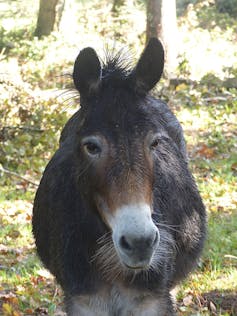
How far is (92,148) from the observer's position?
11.6 feet

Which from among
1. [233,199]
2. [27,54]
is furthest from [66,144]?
[27,54]

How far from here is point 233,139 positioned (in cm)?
1016

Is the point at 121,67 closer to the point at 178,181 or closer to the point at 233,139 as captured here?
the point at 178,181

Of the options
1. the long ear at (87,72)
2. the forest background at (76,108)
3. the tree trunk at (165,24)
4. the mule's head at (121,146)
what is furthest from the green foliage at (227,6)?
the long ear at (87,72)

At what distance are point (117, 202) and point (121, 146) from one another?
0.33 metres

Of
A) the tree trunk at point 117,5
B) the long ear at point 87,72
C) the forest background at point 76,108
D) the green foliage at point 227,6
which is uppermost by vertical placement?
the long ear at point 87,72

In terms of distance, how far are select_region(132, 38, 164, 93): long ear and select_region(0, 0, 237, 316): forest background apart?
1.76 ft

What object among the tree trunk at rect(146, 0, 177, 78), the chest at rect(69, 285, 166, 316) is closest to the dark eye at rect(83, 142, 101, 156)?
the chest at rect(69, 285, 166, 316)

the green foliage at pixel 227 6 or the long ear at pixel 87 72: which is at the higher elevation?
the long ear at pixel 87 72

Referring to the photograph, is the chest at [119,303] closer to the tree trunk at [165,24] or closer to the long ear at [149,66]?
the long ear at [149,66]

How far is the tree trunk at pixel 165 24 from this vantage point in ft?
44.9

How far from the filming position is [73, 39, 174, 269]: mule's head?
3.19 meters

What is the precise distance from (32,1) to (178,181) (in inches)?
768

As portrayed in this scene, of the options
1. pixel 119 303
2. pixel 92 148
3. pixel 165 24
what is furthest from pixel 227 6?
pixel 92 148
